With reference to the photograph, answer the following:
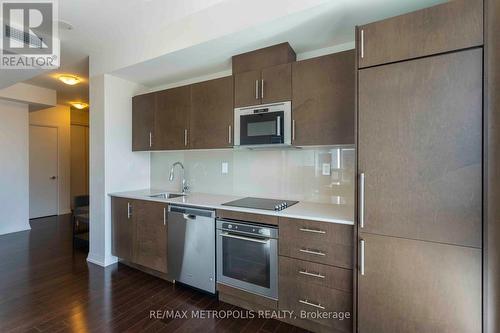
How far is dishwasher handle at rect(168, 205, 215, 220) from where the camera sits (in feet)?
7.32

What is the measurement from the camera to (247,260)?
2.05 metres

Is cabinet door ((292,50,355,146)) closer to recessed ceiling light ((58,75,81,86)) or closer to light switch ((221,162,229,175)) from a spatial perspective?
light switch ((221,162,229,175))

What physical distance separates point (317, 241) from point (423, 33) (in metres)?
1.43

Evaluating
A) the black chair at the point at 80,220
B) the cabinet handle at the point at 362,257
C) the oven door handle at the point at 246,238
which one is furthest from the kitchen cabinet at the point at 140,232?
the cabinet handle at the point at 362,257

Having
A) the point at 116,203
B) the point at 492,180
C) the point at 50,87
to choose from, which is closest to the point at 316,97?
the point at 492,180

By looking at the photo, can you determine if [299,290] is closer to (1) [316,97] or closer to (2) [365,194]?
(2) [365,194]

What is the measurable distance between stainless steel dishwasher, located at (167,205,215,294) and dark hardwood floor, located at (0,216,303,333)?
0.55 ft

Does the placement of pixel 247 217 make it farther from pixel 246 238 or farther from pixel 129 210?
pixel 129 210

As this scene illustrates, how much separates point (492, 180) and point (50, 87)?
603 cm

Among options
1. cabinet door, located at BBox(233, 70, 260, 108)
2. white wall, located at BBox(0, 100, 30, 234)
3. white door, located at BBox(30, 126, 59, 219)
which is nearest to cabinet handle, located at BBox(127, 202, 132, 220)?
cabinet door, located at BBox(233, 70, 260, 108)

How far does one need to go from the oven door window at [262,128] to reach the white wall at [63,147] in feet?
18.1

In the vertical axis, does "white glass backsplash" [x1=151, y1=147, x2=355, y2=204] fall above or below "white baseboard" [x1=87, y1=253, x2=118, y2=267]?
above

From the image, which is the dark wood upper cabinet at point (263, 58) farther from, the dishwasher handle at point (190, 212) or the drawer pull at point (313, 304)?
the drawer pull at point (313, 304)

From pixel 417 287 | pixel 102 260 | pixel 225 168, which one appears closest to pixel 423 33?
pixel 417 287
